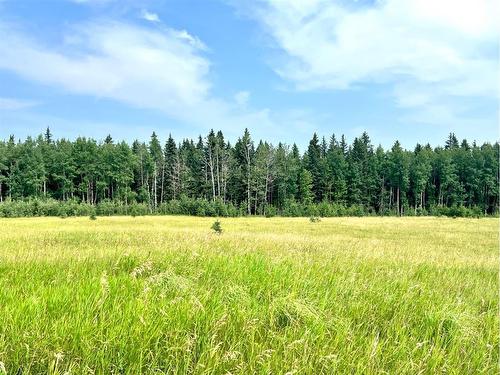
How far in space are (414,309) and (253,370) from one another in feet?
9.16

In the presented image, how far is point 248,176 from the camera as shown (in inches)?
3659

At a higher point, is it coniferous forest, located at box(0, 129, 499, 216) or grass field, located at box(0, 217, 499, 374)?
coniferous forest, located at box(0, 129, 499, 216)

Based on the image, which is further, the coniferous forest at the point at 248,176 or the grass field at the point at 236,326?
the coniferous forest at the point at 248,176

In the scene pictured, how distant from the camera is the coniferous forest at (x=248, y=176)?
94.8m

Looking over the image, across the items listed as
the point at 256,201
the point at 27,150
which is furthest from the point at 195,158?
the point at 27,150

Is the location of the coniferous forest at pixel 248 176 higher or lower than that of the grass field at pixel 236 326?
higher

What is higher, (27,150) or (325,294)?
(27,150)

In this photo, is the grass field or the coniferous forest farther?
the coniferous forest

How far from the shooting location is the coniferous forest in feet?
311

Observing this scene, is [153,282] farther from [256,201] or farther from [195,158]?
[195,158]

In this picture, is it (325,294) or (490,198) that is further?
(490,198)

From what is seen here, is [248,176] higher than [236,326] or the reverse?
higher

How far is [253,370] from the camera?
3.03 m

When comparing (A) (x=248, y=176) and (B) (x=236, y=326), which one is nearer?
(B) (x=236, y=326)
